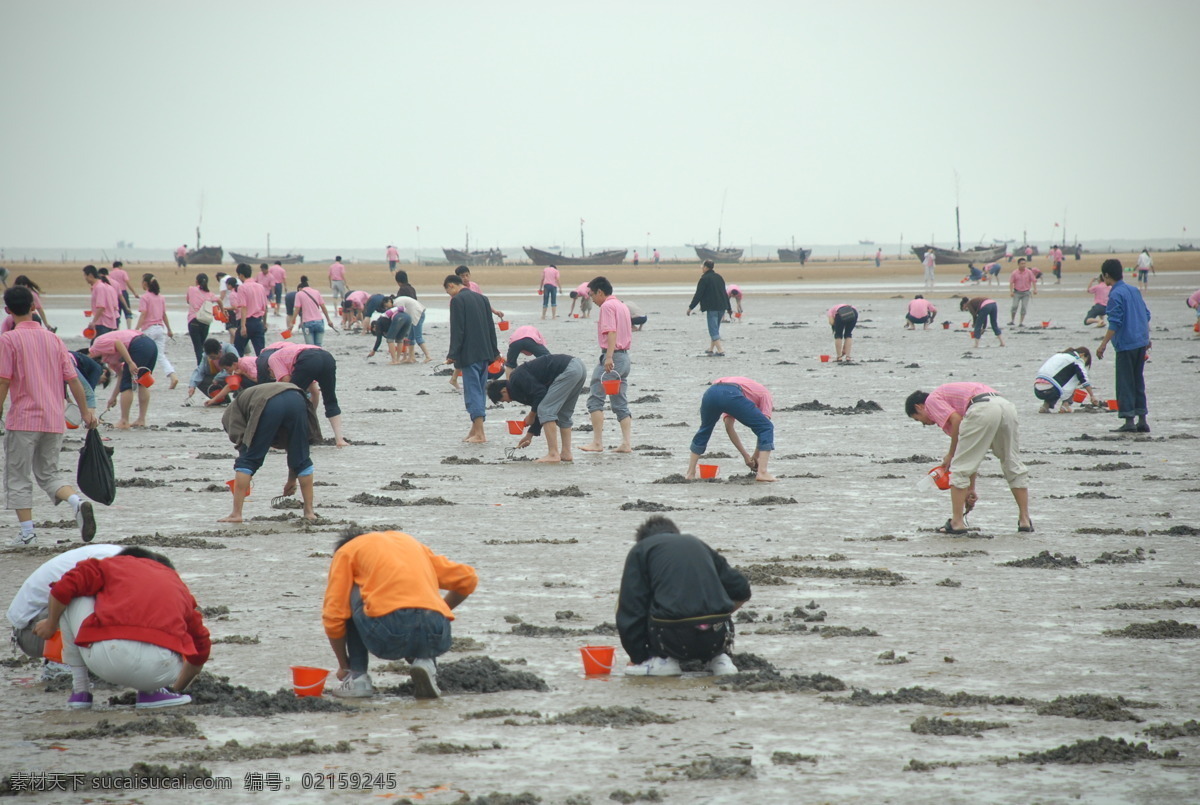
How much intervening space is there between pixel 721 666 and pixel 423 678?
1.59 metres

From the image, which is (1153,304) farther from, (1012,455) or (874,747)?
(874,747)

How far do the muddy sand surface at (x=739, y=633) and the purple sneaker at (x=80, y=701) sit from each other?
0.34ft

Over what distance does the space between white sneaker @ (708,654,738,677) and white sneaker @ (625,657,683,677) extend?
0.59 ft

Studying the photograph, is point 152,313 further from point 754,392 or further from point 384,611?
point 384,611

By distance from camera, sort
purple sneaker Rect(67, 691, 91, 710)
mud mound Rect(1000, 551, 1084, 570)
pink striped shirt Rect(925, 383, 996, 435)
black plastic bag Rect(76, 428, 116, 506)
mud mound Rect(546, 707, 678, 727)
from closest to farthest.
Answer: mud mound Rect(546, 707, 678, 727) < purple sneaker Rect(67, 691, 91, 710) < mud mound Rect(1000, 551, 1084, 570) < black plastic bag Rect(76, 428, 116, 506) < pink striped shirt Rect(925, 383, 996, 435)

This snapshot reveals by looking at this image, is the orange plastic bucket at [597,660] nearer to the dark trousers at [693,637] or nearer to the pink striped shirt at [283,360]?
the dark trousers at [693,637]

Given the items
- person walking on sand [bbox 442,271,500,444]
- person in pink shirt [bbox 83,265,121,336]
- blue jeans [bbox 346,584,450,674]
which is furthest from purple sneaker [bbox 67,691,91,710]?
person in pink shirt [bbox 83,265,121,336]

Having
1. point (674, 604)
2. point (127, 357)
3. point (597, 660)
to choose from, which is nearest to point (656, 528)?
point (674, 604)

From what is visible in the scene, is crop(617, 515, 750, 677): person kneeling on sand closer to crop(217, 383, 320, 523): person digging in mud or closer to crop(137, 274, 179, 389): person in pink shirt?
crop(217, 383, 320, 523): person digging in mud

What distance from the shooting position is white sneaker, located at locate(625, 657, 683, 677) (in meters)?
6.21

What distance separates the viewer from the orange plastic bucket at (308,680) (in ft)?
18.5

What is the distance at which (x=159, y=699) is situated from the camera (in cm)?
567

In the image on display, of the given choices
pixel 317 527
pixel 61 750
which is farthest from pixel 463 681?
pixel 317 527

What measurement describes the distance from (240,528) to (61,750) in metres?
5.00
